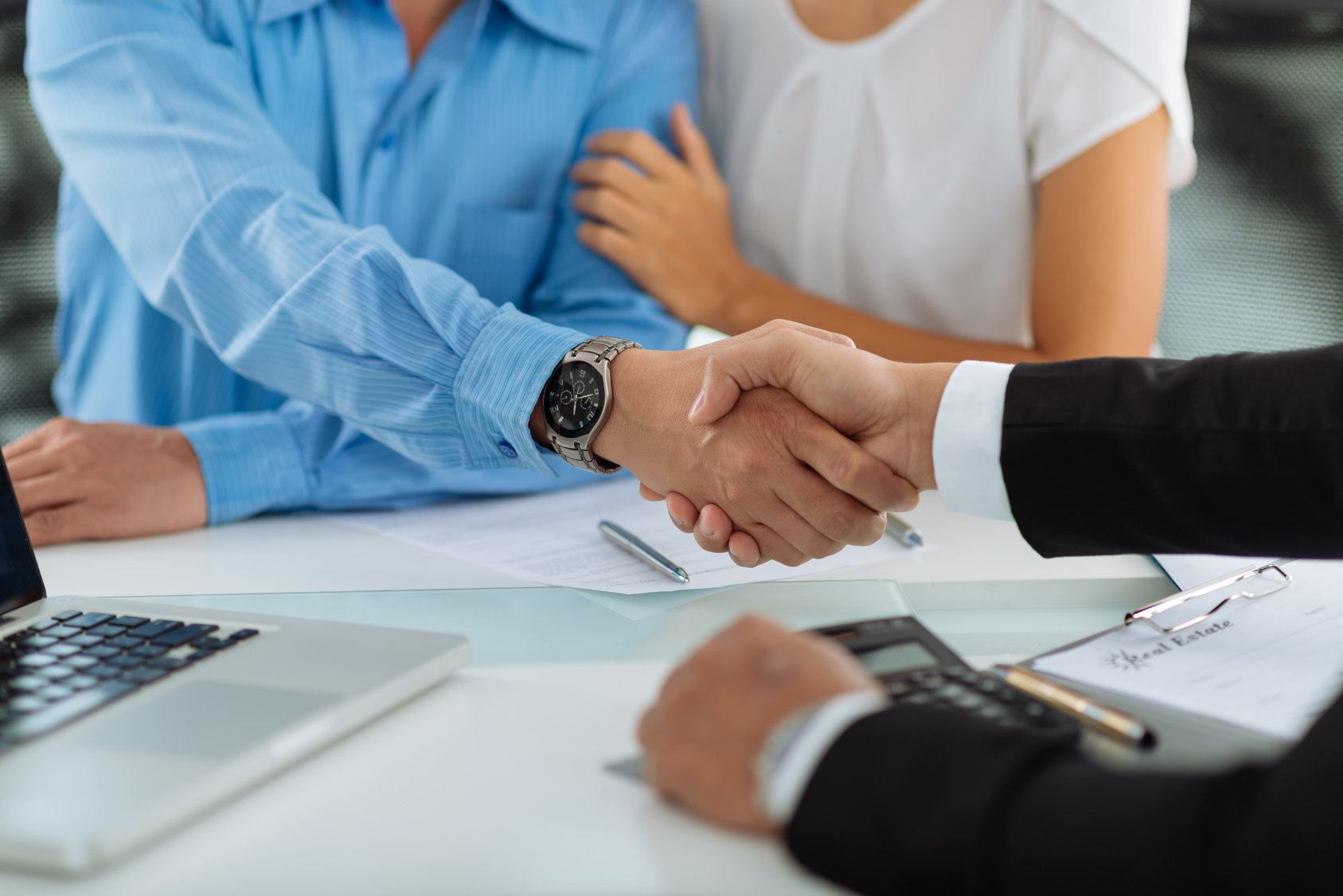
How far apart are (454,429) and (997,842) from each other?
0.69 metres

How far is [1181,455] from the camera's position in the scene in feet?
2.18

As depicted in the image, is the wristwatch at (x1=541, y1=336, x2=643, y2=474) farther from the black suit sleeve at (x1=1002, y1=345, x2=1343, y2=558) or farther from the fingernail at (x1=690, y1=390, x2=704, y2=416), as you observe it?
the black suit sleeve at (x1=1002, y1=345, x2=1343, y2=558)

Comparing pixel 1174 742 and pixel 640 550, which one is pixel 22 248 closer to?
pixel 640 550

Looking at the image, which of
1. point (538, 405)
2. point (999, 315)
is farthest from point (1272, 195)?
point (538, 405)

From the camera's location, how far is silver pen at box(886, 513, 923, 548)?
0.90 metres

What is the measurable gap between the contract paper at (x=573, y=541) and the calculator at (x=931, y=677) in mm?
210

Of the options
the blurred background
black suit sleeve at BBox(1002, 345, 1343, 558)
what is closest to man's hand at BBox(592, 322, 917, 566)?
black suit sleeve at BBox(1002, 345, 1343, 558)

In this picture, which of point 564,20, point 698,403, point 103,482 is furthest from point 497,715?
point 564,20

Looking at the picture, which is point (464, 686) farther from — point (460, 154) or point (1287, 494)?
point (460, 154)

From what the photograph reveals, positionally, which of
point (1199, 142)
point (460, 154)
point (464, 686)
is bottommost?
point (464, 686)

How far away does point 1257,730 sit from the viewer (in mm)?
526

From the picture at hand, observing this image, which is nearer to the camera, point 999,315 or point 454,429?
point 454,429

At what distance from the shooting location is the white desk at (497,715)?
0.42 metres

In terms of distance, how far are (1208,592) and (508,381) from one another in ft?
1.86
